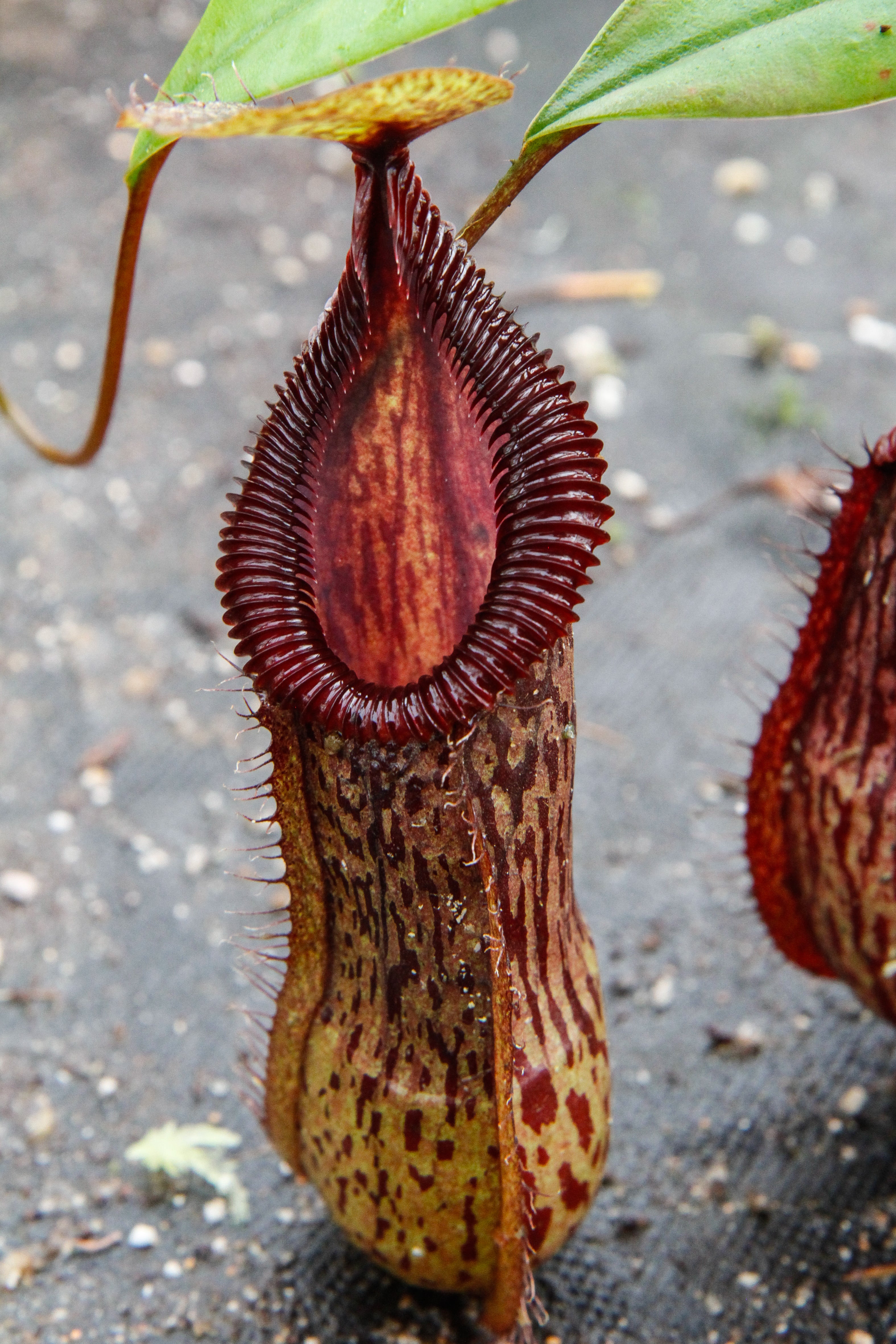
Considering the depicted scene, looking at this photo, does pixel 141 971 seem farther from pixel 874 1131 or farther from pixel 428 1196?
pixel 874 1131

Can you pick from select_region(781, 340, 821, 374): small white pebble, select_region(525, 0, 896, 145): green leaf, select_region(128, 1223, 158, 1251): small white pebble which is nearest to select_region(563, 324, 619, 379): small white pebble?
select_region(781, 340, 821, 374): small white pebble

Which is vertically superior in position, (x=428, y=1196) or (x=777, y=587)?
(x=777, y=587)

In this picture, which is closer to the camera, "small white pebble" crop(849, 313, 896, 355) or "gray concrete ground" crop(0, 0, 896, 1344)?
"gray concrete ground" crop(0, 0, 896, 1344)

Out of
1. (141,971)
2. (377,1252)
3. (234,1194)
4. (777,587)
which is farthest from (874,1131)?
(777,587)

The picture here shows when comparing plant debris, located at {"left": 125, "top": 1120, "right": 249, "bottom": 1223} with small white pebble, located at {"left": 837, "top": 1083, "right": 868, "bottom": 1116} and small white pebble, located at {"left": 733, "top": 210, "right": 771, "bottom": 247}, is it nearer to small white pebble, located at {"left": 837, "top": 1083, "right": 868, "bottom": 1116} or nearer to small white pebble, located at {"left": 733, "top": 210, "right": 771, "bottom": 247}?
small white pebble, located at {"left": 837, "top": 1083, "right": 868, "bottom": 1116}

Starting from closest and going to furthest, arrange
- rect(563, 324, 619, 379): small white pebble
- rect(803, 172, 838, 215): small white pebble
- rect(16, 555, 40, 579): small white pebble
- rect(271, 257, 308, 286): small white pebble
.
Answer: rect(16, 555, 40, 579): small white pebble → rect(563, 324, 619, 379): small white pebble → rect(271, 257, 308, 286): small white pebble → rect(803, 172, 838, 215): small white pebble

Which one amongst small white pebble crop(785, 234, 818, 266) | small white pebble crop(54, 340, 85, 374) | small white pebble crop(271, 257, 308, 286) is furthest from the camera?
small white pebble crop(785, 234, 818, 266)
